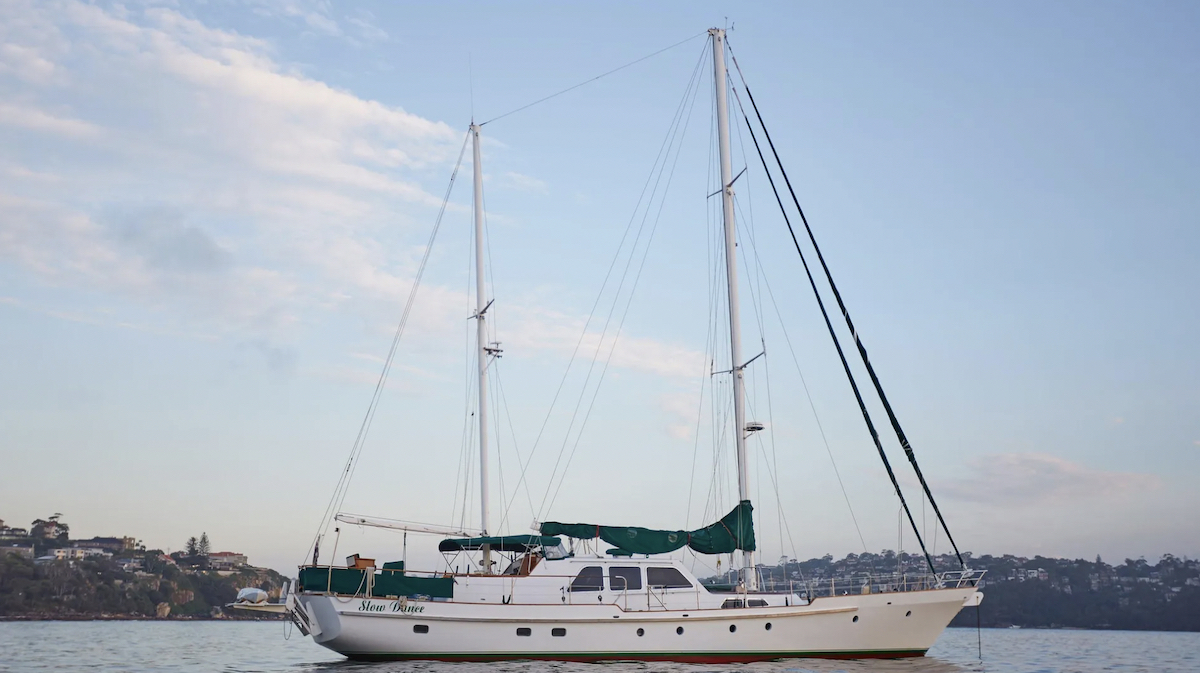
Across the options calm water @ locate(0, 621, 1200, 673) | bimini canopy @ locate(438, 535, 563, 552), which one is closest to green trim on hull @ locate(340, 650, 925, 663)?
calm water @ locate(0, 621, 1200, 673)

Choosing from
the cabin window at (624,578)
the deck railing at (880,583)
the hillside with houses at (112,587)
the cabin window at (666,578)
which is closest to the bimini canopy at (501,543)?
the cabin window at (624,578)

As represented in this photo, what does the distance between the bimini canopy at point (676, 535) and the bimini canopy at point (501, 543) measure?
24 centimetres

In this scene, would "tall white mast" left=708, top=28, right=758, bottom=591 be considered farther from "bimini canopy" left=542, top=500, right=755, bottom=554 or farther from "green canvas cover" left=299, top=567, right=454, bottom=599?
"green canvas cover" left=299, top=567, right=454, bottom=599

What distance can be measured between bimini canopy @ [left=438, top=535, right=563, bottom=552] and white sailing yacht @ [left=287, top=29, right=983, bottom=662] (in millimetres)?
27

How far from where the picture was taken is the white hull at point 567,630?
22438 mm

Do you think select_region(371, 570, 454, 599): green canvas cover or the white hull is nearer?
the white hull

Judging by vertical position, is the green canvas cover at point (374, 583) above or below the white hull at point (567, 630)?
above

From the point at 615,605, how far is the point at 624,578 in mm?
929

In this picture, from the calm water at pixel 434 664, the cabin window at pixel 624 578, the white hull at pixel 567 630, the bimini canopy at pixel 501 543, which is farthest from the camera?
the bimini canopy at pixel 501 543

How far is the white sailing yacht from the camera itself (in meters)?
22.5

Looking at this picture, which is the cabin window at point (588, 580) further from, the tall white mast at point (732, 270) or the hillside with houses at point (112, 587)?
the hillside with houses at point (112, 587)

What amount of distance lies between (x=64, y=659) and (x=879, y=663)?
22387mm

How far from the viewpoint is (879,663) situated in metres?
23.2

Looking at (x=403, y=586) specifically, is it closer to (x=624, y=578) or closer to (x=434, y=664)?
(x=434, y=664)
